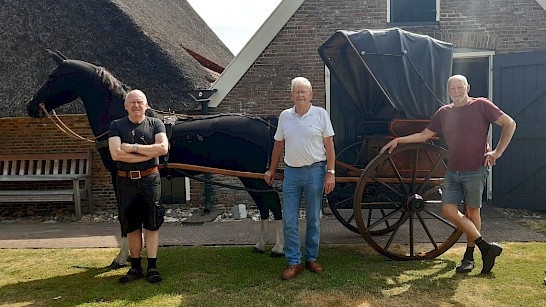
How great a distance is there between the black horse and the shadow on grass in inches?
20.9

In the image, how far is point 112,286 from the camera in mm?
4098

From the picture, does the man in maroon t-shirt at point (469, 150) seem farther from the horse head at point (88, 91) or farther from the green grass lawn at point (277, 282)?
the horse head at point (88, 91)

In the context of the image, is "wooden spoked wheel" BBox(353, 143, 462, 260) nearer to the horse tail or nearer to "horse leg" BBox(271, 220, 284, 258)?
"horse leg" BBox(271, 220, 284, 258)

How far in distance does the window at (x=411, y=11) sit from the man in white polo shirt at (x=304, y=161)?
4.91m

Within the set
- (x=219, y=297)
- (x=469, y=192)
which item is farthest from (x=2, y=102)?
(x=469, y=192)

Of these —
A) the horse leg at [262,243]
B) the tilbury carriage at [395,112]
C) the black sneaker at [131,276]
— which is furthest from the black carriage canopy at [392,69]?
the black sneaker at [131,276]

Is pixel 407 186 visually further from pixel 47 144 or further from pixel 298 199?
pixel 47 144

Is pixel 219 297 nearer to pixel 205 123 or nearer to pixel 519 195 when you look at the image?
pixel 205 123

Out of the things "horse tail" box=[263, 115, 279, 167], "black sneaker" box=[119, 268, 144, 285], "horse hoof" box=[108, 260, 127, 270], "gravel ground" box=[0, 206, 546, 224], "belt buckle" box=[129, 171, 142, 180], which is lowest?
"gravel ground" box=[0, 206, 546, 224]

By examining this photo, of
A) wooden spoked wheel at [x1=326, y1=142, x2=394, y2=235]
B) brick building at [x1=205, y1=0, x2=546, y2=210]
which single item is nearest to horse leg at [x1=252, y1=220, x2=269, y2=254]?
wooden spoked wheel at [x1=326, y1=142, x2=394, y2=235]

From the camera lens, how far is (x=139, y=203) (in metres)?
4.03

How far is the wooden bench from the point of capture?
7.92 m

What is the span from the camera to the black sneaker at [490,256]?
4.11 m

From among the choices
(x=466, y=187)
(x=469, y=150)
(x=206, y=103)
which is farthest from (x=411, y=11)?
(x=466, y=187)
